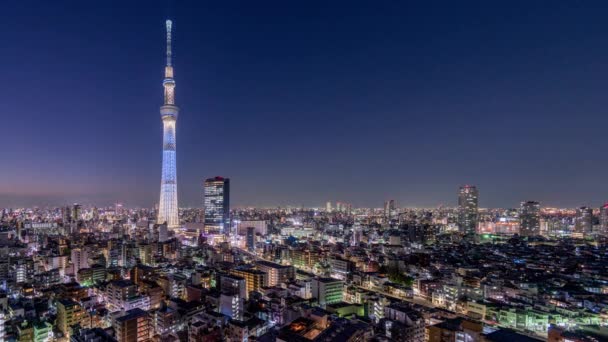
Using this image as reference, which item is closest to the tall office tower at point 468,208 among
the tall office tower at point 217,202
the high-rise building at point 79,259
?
the tall office tower at point 217,202

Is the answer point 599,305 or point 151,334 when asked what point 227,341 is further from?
point 599,305

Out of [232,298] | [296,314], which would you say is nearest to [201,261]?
[232,298]

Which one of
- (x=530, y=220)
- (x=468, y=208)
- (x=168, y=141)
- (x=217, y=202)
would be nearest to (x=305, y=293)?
(x=168, y=141)

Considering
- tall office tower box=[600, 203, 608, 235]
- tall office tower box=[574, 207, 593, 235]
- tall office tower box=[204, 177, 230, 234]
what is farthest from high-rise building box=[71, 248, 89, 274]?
tall office tower box=[600, 203, 608, 235]

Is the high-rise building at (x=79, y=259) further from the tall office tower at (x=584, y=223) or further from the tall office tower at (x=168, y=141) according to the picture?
the tall office tower at (x=584, y=223)

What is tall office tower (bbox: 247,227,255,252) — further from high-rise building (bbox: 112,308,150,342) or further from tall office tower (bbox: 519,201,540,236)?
tall office tower (bbox: 519,201,540,236)
